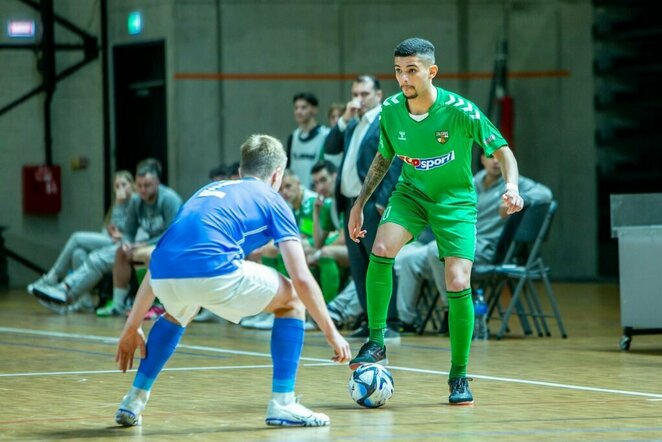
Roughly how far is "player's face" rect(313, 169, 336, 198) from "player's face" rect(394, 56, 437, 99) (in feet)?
14.1

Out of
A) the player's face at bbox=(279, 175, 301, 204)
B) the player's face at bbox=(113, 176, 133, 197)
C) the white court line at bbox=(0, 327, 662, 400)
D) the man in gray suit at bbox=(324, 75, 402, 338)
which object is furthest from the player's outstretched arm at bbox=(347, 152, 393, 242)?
the player's face at bbox=(113, 176, 133, 197)

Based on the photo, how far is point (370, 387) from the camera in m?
6.13

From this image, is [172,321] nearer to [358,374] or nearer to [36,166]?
[358,374]

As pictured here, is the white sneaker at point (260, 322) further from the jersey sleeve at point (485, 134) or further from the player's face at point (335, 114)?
the jersey sleeve at point (485, 134)

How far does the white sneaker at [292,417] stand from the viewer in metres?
5.49

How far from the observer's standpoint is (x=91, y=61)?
1792 cm

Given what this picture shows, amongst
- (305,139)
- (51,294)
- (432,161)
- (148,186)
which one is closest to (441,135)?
(432,161)

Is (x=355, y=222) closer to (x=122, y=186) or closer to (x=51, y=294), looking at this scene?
(x=51, y=294)

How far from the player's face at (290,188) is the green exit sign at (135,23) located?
628cm

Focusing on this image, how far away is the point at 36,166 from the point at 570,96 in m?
7.08

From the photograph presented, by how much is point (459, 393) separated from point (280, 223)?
139cm

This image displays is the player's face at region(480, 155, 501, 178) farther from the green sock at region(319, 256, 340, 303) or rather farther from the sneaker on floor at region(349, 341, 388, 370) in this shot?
the sneaker on floor at region(349, 341, 388, 370)

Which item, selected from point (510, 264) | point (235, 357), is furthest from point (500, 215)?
point (235, 357)

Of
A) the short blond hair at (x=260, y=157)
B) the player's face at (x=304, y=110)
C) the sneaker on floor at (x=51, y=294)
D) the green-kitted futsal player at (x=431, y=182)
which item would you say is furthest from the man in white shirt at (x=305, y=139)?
the short blond hair at (x=260, y=157)
